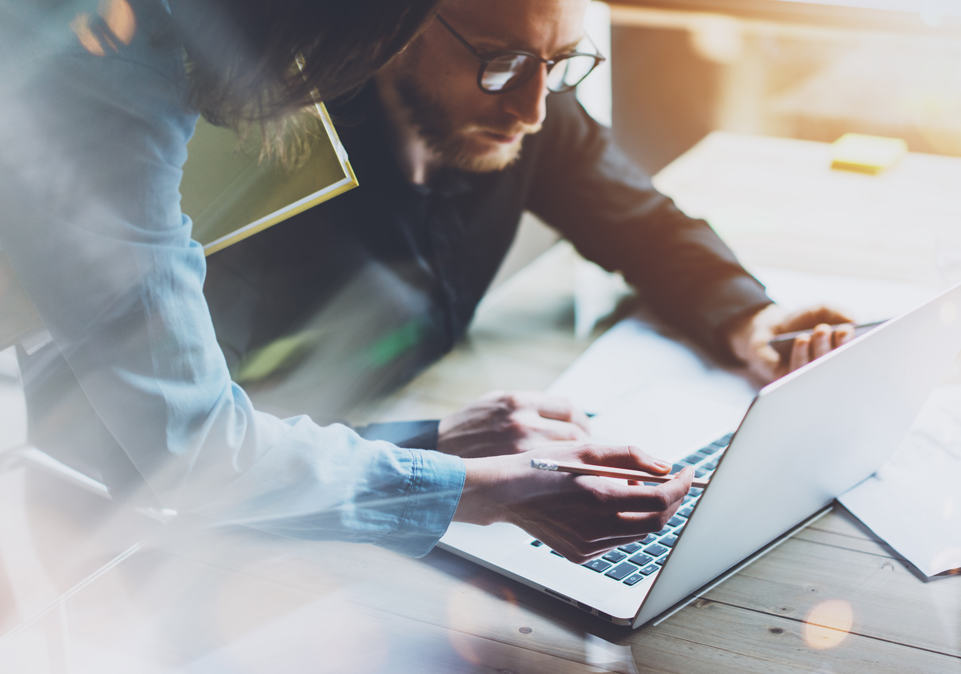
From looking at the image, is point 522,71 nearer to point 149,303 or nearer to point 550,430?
point 550,430

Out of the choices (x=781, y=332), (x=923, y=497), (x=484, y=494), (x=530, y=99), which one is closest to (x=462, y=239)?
(x=530, y=99)

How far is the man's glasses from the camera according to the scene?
943mm

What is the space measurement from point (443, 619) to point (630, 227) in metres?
Result: 0.77

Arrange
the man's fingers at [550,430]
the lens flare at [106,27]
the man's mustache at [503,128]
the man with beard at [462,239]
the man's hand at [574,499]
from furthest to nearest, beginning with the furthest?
the man's mustache at [503,128] < the man with beard at [462,239] < the man's fingers at [550,430] < the man's hand at [574,499] < the lens flare at [106,27]

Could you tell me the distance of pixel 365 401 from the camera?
98cm

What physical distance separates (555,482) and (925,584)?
31cm

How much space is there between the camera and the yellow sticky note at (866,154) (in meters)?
1.45

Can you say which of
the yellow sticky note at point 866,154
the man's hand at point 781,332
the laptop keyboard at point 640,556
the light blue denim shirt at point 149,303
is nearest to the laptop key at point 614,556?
the laptop keyboard at point 640,556

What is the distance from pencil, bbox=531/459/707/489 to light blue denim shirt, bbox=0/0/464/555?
79mm

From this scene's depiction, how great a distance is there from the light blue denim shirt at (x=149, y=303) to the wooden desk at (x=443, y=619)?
37mm

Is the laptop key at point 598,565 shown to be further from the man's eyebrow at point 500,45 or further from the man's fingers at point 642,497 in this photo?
the man's eyebrow at point 500,45

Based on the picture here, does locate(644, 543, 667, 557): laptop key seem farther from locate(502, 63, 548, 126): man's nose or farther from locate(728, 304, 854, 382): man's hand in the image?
locate(502, 63, 548, 126): man's nose

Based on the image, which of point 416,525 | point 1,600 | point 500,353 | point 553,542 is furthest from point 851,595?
point 1,600

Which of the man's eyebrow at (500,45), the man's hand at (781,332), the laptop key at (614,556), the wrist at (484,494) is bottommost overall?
the man's hand at (781,332)
